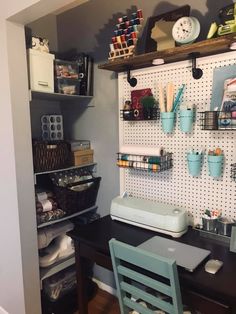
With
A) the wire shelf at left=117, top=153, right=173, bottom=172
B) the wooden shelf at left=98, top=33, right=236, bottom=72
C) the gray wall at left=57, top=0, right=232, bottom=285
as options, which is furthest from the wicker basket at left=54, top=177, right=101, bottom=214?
the wooden shelf at left=98, top=33, right=236, bottom=72

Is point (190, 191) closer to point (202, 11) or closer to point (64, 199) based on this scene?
point (64, 199)

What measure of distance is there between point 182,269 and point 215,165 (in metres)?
0.58

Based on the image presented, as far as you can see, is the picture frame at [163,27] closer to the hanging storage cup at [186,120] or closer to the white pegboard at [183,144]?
the white pegboard at [183,144]

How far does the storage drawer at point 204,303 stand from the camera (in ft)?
3.52

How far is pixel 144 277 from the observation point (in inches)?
46.9

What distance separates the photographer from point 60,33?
231cm


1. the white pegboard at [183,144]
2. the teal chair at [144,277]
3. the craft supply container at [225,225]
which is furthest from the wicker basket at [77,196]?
the craft supply container at [225,225]

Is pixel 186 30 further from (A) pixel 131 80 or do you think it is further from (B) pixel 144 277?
(B) pixel 144 277

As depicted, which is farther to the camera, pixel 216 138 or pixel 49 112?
pixel 49 112

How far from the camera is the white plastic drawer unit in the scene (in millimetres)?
1771

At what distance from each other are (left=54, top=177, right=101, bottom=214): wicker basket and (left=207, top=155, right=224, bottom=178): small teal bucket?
3.16ft

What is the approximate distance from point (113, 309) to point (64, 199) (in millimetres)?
958

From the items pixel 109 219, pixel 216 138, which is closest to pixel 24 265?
pixel 109 219

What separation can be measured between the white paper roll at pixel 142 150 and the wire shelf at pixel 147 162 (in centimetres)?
2
